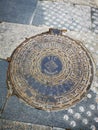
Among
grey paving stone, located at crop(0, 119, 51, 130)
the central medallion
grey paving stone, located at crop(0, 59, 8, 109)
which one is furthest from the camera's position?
the central medallion

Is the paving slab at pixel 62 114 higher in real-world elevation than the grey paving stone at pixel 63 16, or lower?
lower

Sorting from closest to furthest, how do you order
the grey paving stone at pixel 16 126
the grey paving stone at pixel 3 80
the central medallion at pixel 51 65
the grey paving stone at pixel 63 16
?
the grey paving stone at pixel 16 126 < the grey paving stone at pixel 3 80 < the central medallion at pixel 51 65 < the grey paving stone at pixel 63 16

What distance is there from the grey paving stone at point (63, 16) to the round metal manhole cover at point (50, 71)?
0.33 meters

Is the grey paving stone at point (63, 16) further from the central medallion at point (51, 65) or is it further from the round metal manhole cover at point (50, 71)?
the central medallion at point (51, 65)

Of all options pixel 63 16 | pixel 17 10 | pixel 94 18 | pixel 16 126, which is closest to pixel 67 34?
pixel 63 16

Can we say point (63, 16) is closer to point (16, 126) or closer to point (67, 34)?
point (67, 34)

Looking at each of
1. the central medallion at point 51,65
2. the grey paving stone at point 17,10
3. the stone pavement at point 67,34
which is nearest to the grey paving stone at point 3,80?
the stone pavement at point 67,34

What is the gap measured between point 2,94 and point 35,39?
96 centimetres

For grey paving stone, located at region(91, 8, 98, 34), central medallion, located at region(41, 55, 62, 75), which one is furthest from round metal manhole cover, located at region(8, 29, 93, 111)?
grey paving stone, located at region(91, 8, 98, 34)

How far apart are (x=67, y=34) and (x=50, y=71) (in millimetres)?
736

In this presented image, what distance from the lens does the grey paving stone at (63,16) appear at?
326 centimetres

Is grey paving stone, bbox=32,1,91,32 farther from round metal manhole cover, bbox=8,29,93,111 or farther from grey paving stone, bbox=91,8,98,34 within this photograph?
round metal manhole cover, bbox=8,29,93,111

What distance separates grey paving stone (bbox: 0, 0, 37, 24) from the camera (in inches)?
129

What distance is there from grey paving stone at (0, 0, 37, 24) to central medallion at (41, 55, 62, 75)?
823mm
